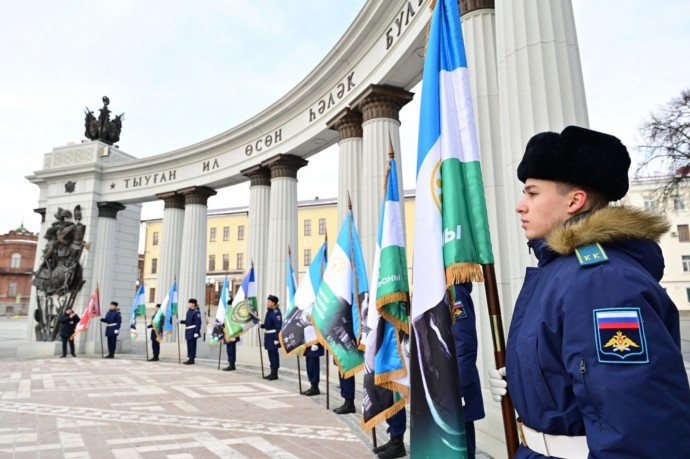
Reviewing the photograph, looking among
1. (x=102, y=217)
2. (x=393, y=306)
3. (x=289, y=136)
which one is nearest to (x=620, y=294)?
(x=393, y=306)

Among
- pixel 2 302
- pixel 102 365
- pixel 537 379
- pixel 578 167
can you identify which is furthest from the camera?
pixel 2 302

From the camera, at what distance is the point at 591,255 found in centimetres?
135

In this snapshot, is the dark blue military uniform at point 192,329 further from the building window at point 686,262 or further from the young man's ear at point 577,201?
the building window at point 686,262

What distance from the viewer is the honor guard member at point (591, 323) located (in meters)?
1.11

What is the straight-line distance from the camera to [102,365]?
581 inches

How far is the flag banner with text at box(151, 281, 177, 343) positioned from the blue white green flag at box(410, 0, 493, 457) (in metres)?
15.1

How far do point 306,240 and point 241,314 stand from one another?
36854mm

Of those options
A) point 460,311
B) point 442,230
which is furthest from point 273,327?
point 442,230

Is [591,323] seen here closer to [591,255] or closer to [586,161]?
[591,255]

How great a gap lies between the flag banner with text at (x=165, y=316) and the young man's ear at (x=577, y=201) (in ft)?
52.5

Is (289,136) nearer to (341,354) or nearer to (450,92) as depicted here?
(341,354)

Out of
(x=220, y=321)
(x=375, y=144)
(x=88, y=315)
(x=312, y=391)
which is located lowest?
(x=312, y=391)

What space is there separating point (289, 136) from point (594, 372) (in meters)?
14.4

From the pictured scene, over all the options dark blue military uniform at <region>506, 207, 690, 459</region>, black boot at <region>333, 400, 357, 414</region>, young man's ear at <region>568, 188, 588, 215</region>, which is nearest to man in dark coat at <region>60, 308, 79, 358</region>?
black boot at <region>333, 400, 357, 414</region>
